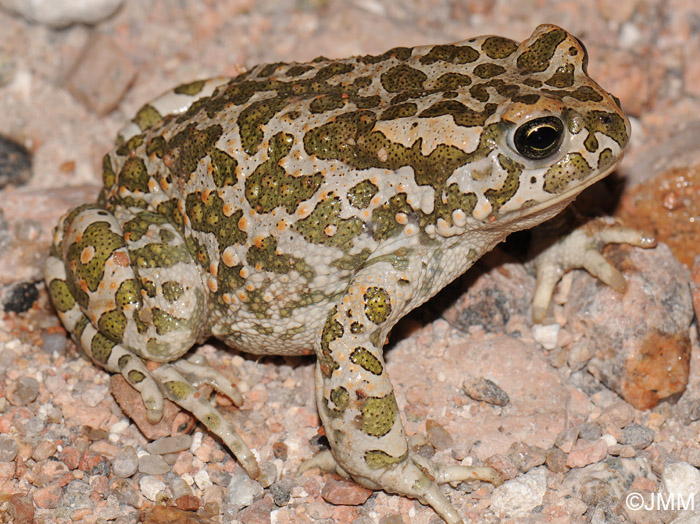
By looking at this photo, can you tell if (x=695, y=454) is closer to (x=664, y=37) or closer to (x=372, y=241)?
(x=372, y=241)

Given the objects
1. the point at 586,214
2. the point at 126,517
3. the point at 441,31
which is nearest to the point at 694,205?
the point at 586,214

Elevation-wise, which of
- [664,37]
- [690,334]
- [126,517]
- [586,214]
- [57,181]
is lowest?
[126,517]

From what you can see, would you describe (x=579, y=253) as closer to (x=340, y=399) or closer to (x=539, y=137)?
(x=539, y=137)

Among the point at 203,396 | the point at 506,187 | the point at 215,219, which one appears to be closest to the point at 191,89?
the point at 215,219

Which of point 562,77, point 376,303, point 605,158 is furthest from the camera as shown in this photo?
point 376,303

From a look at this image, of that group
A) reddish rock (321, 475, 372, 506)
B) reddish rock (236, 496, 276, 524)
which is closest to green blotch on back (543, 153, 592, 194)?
reddish rock (321, 475, 372, 506)

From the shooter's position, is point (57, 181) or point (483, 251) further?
point (57, 181)
